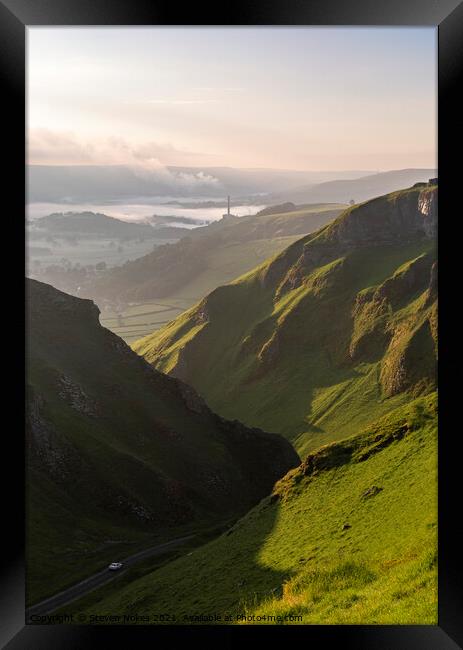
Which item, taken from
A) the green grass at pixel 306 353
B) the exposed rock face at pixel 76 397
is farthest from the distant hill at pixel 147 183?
the green grass at pixel 306 353

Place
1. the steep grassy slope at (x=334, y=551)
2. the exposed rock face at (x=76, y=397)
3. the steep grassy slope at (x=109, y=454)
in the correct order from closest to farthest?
the steep grassy slope at (x=334, y=551), the steep grassy slope at (x=109, y=454), the exposed rock face at (x=76, y=397)

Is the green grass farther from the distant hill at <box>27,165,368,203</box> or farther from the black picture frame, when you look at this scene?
the black picture frame

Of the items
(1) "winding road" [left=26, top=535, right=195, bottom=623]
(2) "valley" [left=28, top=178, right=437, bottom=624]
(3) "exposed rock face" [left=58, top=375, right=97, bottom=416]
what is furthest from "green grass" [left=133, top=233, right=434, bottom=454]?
(1) "winding road" [left=26, top=535, right=195, bottom=623]

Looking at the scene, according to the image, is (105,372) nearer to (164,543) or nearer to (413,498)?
(164,543)

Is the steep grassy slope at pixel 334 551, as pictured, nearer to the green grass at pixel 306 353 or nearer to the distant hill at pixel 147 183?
the distant hill at pixel 147 183

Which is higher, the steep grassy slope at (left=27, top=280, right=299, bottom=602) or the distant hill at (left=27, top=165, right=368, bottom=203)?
the distant hill at (left=27, top=165, right=368, bottom=203)

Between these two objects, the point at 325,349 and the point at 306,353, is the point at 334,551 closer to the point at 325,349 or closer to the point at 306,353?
the point at 325,349
